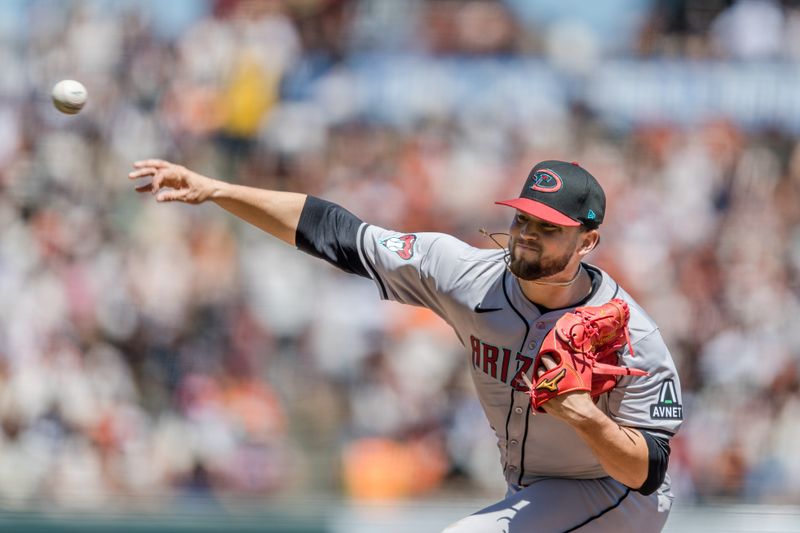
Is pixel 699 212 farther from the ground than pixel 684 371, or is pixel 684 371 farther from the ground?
pixel 699 212

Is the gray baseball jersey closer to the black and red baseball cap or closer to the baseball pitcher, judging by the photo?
the baseball pitcher

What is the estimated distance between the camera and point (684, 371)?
7906 millimetres

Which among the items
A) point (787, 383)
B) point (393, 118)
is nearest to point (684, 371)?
point (787, 383)

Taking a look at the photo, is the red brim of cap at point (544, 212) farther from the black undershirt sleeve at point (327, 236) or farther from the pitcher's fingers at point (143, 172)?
the pitcher's fingers at point (143, 172)

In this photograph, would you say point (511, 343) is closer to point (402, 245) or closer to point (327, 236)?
point (402, 245)

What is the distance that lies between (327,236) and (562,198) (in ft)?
2.84

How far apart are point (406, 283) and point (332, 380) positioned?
384 cm

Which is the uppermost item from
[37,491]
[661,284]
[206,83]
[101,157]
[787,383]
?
[206,83]

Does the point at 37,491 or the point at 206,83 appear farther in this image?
the point at 206,83

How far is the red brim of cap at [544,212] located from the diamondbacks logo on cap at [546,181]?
62 mm

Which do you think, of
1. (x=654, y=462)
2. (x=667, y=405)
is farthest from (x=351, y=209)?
(x=654, y=462)

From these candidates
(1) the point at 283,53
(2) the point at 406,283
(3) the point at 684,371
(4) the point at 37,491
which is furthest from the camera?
(1) the point at 283,53

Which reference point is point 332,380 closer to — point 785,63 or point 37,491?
point 37,491

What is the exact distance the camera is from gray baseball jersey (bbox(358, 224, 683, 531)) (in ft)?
12.0
